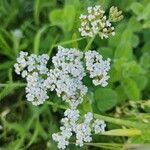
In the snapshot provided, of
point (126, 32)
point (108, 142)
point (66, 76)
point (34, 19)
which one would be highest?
point (34, 19)

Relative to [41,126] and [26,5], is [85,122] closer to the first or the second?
[41,126]

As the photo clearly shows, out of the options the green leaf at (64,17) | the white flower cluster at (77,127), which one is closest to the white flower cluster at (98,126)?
the white flower cluster at (77,127)

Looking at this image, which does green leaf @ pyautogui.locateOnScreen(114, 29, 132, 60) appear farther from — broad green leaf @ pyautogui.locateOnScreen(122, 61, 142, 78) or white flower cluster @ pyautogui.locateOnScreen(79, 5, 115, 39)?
white flower cluster @ pyautogui.locateOnScreen(79, 5, 115, 39)

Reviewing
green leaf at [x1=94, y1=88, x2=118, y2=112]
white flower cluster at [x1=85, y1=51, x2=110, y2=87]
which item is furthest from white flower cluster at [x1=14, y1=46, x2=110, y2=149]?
green leaf at [x1=94, y1=88, x2=118, y2=112]

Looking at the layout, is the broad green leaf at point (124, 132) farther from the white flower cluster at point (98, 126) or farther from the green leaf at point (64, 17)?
the green leaf at point (64, 17)

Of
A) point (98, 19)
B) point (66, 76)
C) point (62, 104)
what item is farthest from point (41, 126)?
point (98, 19)
